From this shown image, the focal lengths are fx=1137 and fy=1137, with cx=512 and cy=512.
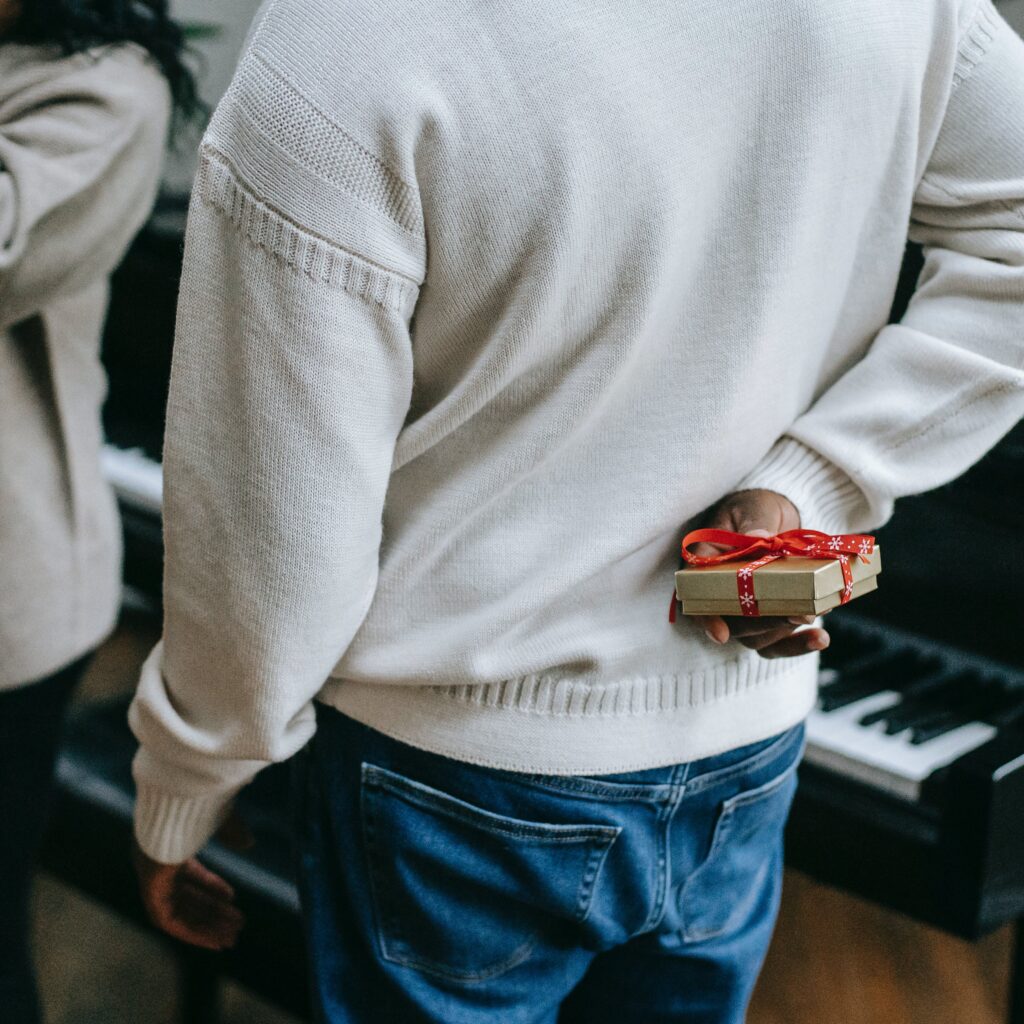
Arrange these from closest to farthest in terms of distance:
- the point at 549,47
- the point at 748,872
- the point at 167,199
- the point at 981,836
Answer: the point at 549,47, the point at 748,872, the point at 981,836, the point at 167,199

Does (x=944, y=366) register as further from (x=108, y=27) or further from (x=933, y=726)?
(x=108, y=27)

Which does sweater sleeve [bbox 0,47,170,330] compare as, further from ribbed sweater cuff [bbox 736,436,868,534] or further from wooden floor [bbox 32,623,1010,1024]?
wooden floor [bbox 32,623,1010,1024]

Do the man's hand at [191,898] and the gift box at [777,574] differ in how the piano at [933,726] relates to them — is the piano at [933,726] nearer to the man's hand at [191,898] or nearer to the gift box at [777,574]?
the gift box at [777,574]

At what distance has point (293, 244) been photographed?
24.1 inches

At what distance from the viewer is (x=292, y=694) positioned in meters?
0.73

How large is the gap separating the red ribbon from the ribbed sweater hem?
108 mm

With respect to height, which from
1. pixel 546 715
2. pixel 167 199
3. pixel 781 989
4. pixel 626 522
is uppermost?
pixel 626 522

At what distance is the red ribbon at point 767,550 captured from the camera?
684 mm

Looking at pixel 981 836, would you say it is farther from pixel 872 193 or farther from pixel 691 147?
pixel 691 147

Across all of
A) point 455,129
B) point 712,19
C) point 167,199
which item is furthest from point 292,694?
point 167,199

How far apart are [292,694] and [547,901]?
232 mm

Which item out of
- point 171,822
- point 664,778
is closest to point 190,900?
point 171,822

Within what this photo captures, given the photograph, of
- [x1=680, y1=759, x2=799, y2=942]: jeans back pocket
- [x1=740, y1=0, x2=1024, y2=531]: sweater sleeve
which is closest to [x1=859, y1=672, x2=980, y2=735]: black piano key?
[x1=680, y1=759, x2=799, y2=942]: jeans back pocket

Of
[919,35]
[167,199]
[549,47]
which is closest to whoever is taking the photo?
[549,47]
